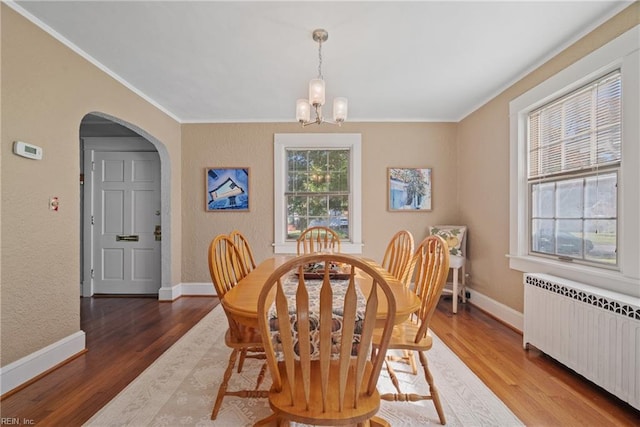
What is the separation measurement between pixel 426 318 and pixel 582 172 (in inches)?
74.3

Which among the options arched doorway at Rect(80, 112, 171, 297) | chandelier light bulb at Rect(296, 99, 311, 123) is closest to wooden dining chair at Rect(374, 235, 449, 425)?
chandelier light bulb at Rect(296, 99, 311, 123)

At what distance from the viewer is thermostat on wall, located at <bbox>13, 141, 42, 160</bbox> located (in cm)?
198

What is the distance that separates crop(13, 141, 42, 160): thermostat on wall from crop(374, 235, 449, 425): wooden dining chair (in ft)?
8.51

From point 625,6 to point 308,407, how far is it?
9.98 ft

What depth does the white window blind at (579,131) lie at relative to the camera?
2078mm

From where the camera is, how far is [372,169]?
424 centimetres

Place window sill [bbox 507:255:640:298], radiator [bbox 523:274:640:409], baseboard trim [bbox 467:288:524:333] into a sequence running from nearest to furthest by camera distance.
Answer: radiator [bbox 523:274:640:409]
window sill [bbox 507:255:640:298]
baseboard trim [bbox 467:288:524:333]

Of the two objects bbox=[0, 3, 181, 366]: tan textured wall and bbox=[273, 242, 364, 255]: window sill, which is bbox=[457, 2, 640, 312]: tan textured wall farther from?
bbox=[0, 3, 181, 366]: tan textured wall

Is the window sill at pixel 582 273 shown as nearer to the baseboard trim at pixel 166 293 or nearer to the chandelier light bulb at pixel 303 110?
the chandelier light bulb at pixel 303 110

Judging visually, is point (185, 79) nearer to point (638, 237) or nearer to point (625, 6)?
point (625, 6)

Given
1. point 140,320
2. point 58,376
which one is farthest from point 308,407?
point 140,320

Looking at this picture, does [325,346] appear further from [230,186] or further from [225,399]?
[230,186]

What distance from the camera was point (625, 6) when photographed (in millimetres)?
1952

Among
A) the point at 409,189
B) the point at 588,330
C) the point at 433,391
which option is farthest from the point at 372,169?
the point at 433,391
